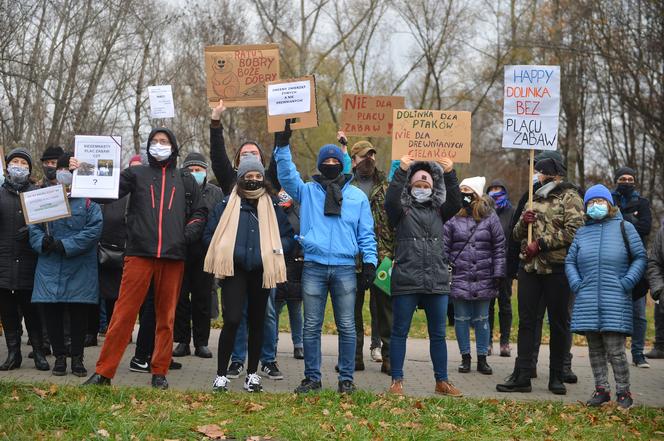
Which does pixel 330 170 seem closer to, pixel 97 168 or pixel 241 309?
pixel 241 309

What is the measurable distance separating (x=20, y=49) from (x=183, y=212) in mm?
12426

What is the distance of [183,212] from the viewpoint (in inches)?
321

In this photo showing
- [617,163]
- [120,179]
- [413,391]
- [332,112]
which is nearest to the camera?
[120,179]

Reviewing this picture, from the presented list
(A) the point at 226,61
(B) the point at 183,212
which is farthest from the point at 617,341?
(A) the point at 226,61

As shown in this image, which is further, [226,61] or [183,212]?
[226,61]

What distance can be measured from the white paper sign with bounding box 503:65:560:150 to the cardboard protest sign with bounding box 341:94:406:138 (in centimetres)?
190

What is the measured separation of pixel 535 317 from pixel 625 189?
3.48m

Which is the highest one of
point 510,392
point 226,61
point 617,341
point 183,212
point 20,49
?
point 20,49

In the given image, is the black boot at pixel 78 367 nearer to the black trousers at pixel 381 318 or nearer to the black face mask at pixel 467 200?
the black trousers at pixel 381 318

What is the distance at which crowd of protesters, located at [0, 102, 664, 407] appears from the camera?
7984 millimetres

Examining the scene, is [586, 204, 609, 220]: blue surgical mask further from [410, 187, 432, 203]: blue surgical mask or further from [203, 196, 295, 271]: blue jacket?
[203, 196, 295, 271]: blue jacket

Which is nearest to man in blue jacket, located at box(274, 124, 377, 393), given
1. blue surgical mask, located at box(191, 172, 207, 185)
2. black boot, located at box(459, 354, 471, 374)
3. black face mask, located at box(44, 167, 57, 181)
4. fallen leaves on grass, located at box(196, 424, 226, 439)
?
fallen leaves on grass, located at box(196, 424, 226, 439)

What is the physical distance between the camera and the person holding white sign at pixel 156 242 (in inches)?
311

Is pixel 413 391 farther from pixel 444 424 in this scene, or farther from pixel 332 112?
pixel 332 112
